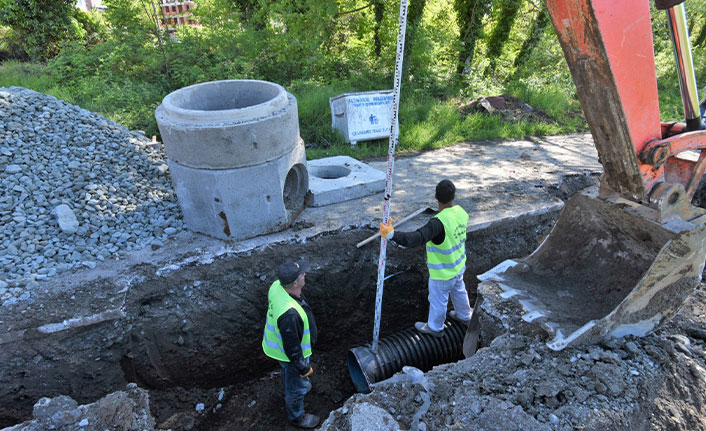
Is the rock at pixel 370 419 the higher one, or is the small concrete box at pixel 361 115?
the small concrete box at pixel 361 115

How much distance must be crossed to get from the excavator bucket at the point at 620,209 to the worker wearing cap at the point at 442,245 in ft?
1.17

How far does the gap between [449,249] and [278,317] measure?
168cm

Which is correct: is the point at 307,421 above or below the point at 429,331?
below

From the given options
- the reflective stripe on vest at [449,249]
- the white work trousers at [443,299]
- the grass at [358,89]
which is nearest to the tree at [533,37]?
the grass at [358,89]

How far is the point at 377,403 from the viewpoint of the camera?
3.03 m

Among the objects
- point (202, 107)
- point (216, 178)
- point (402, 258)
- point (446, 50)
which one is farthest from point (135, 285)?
point (446, 50)

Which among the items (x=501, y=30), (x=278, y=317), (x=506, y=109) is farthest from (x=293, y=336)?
(x=501, y=30)

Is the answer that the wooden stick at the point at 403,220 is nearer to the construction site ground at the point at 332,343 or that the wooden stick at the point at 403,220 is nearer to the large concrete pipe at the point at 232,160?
the construction site ground at the point at 332,343

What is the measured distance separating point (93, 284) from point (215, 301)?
1.23 metres

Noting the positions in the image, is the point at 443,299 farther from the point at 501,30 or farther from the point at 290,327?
the point at 501,30

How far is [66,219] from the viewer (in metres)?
4.87

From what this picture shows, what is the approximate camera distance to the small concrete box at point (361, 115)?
8.02 m

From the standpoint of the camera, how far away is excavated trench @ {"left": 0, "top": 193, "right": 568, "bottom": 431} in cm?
400

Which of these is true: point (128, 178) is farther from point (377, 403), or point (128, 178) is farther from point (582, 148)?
point (582, 148)
